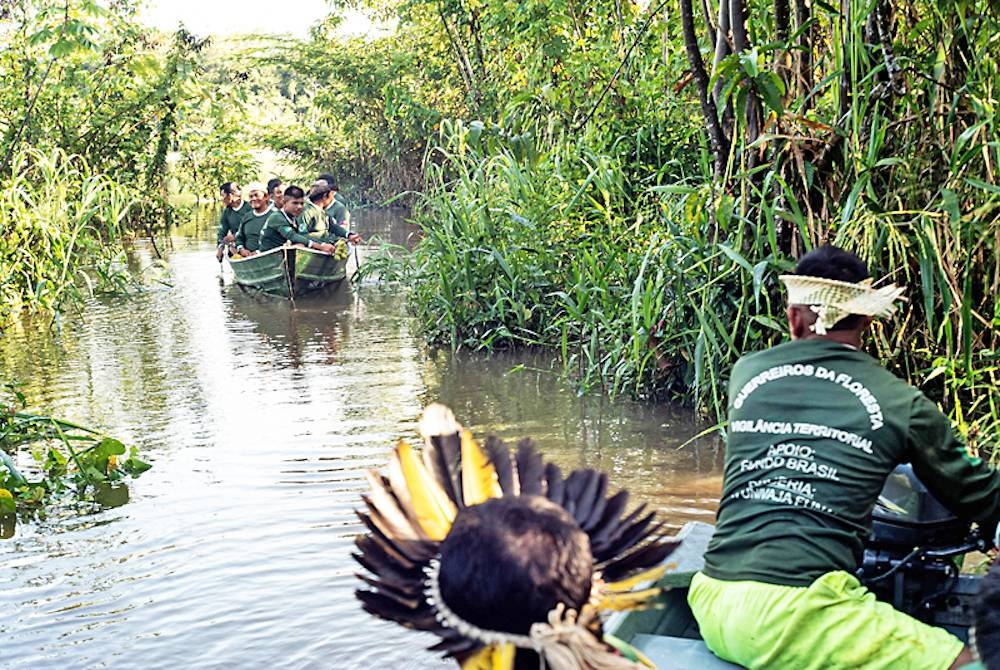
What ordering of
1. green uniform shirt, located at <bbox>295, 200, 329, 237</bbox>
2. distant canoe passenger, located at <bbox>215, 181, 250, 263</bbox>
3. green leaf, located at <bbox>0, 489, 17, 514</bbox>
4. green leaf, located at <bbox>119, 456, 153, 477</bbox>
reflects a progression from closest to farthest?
green leaf, located at <bbox>0, 489, 17, 514</bbox> < green leaf, located at <bbox>119, 456, 153, 477</bbox> < green uniform shirt, located at <bbox>295, 200, 329, 237</bbox> < distant canoe passenger, located at <bbox>215, 181, 250, 263</bbox>

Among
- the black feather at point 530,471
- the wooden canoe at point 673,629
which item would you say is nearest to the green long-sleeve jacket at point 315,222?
the wooden canoe at point 673,629

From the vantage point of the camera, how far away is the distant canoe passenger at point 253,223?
47.9ft

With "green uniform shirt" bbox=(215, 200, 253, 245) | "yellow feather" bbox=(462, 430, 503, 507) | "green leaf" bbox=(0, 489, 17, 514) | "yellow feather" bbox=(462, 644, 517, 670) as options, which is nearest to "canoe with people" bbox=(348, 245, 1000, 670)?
"yellow feather" bbox=(462, 430, 503, 507)

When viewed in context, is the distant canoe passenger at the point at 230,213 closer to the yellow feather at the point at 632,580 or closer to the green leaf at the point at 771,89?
the green leaf at the point at 771,89

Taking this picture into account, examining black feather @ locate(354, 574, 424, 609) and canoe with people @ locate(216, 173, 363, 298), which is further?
canoe with people @ locate(216, 173, 363, 298)

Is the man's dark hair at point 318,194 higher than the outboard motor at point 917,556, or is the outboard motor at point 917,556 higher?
the man's dark hair at point 318,194

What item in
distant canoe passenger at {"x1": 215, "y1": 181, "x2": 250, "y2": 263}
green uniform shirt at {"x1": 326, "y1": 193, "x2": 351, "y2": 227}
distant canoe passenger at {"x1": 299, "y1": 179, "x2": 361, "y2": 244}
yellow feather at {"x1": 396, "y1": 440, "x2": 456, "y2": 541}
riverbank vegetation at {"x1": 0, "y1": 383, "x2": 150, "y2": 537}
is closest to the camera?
yellow feather at {"x1": 396, "y1": 440, "x2": 456, "y2": 541}

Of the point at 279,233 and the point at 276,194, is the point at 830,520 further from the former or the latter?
the point at 276,194

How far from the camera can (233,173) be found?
21.3 m

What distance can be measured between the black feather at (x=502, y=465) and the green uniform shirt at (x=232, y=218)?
44.8 feet

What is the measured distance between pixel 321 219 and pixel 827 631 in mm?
12366

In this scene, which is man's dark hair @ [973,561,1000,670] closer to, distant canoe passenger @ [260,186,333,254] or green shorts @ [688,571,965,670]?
green shorts @ [688,571,965,670]

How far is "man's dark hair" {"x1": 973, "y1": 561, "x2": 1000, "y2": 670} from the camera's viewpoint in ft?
5.21

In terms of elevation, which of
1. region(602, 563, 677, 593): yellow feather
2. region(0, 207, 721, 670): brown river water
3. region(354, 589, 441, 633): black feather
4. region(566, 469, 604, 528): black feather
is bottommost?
region(0, 207, 721, 670): brown river water
